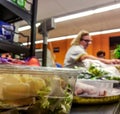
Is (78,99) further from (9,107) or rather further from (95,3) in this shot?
(95,3)

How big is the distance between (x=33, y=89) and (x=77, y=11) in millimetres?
Result: 5034

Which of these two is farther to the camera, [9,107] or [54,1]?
[54,1]

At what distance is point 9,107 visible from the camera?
41 centimetres

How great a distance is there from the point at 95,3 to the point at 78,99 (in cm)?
435

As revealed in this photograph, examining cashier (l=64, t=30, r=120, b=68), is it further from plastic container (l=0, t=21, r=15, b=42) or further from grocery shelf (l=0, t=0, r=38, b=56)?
plastic container (l=0, t=21, r=15, b=42)

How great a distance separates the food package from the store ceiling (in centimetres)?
448

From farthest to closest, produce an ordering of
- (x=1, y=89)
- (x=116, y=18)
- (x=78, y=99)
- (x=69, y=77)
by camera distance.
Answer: (x=116, y=18) < (x=78, y=99) < (x=69, y=77) < (x=1, y=89)

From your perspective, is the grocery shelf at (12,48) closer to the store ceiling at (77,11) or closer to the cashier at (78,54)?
the cashier at (78,54)

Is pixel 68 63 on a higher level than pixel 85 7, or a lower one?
lower

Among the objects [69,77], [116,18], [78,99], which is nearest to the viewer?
[69,77]

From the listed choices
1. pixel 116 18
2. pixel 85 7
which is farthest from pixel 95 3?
pixel 116 18

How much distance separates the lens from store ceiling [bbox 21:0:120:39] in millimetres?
4871

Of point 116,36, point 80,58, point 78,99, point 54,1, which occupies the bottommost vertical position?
point 78,99

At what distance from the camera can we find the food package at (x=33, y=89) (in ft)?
1.35
